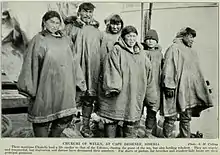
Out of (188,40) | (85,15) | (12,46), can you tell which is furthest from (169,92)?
(12,46)

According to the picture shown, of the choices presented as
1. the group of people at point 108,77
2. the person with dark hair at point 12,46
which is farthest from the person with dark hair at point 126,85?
the person with dark hair at point 12,46

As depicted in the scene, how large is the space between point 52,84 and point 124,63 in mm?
190

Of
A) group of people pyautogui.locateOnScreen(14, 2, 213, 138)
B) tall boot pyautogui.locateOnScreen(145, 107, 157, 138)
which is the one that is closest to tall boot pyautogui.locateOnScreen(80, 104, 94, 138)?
group of people pyautogui.locateOnScreen(14, 2, 213, 138)

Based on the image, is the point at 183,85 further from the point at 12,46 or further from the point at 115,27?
the point at 12,46

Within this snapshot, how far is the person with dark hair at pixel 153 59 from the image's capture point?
0.93 meters

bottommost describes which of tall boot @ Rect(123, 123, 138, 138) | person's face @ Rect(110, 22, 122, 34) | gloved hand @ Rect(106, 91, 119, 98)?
tall boot @ Rect(123, 123, 138, 138)

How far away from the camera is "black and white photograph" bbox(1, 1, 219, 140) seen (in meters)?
0.91

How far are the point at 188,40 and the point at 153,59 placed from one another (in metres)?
0.11

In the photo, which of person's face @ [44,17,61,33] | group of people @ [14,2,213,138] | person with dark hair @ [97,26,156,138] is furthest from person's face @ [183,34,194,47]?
person's face @ [44,17,61,33]

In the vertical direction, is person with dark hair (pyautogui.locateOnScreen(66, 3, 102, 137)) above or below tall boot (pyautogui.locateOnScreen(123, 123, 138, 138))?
above

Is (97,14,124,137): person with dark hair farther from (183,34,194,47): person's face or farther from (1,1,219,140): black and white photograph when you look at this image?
(183,34,194,47): person's face

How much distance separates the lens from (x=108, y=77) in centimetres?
92

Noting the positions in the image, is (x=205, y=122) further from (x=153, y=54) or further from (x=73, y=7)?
(x=73, y=7)

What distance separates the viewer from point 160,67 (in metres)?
0.94
